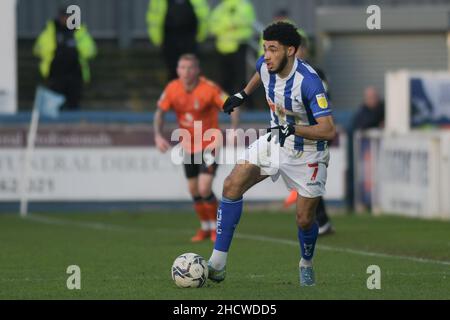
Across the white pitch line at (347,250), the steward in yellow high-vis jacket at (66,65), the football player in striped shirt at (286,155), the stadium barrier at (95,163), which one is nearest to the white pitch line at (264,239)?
the white pitch line at (347,250)

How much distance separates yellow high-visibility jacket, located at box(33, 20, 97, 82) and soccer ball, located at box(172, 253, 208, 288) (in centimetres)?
1370

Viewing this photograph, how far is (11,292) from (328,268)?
10.8 feet

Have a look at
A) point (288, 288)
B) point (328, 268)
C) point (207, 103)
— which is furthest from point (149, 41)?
point (288, 288)

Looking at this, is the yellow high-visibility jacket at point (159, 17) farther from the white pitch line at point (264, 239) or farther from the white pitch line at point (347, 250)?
the white pitch line at point (347, 250)

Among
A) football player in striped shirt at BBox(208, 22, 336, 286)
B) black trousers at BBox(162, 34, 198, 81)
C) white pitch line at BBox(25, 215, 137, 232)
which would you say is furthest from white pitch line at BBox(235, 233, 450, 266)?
black trousers at BBox(162, 34, 198, 81)

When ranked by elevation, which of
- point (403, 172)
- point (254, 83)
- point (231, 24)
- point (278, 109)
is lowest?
point (403, 172)

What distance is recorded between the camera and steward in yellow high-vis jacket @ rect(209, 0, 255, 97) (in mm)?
24109

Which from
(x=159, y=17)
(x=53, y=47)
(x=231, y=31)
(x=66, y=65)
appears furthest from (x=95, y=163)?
(x=231, y=31)

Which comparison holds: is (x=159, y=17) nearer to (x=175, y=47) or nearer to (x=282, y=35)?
(x=175, y=47)

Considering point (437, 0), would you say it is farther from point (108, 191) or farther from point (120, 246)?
point (120, 246)

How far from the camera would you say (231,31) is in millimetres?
24266

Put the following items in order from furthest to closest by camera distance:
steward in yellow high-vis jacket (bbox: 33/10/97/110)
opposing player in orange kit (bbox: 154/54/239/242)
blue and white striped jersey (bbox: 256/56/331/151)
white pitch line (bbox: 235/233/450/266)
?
steward in yellow high-vis jacket (bbox: 33/10/97/110) < opposing player in orange kit (bbox: 154/54/239/242) < white pitch line (bbox: 235/233/450/266) < blue and white striped jersey (bbox: 256/56/331/151)

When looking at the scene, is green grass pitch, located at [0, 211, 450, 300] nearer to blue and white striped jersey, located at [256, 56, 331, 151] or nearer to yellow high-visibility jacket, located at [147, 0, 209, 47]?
blue and white striped jersey, located at [256, 56, 331, 151]

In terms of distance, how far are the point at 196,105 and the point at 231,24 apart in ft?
28.1
